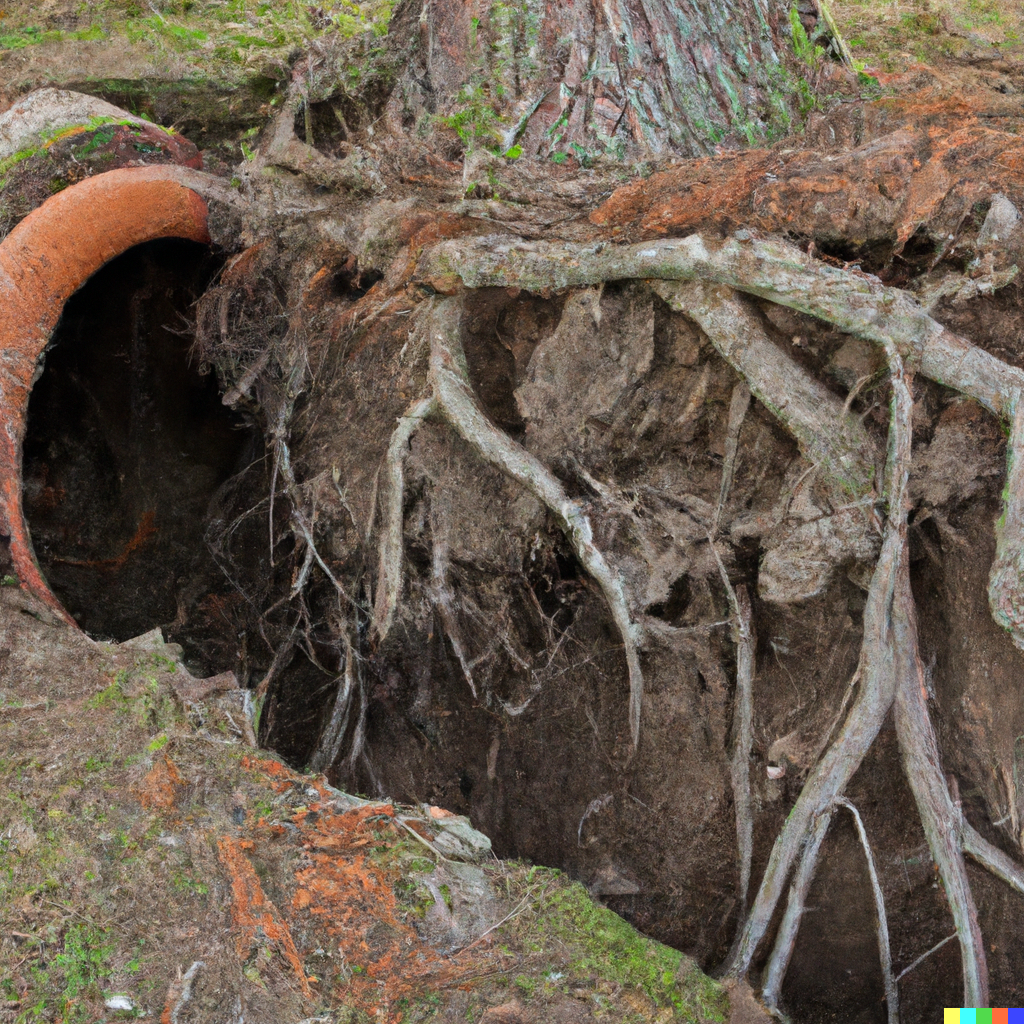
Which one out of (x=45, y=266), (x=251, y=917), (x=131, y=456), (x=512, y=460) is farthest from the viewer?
(x=131, y=456)

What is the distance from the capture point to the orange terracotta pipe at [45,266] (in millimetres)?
2416

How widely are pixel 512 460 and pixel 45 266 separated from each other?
1.53m

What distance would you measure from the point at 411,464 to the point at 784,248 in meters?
1.22

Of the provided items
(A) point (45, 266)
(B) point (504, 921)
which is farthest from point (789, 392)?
(A) point (45, 266)

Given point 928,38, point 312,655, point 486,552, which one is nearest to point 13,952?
point 312,655

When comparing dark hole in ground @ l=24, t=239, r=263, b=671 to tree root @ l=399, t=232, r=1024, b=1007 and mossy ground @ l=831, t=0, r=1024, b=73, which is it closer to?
tree root @ l=399, t=232, r=1024, b=1007

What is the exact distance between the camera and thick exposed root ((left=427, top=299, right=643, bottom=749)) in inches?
92.4

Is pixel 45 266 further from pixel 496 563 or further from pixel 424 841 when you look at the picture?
pixel 424 841

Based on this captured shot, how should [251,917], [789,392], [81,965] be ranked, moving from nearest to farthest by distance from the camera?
[81,965], [251,917], [789,392]

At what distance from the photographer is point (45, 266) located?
101 inches

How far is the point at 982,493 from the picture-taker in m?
2.08

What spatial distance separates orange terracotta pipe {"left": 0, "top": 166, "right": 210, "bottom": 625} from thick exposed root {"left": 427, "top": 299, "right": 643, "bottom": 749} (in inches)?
41.0

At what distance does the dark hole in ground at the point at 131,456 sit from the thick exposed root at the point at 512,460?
3.30 feet

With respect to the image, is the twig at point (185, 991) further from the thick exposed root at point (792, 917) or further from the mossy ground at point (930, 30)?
the mossy ground at point (930, 30)
